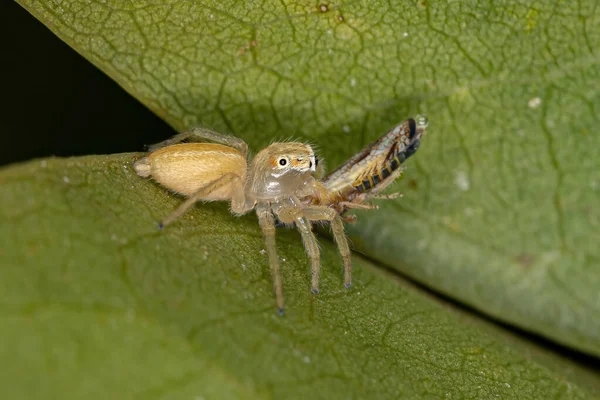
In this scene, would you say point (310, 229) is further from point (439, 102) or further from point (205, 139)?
point (439, 102)

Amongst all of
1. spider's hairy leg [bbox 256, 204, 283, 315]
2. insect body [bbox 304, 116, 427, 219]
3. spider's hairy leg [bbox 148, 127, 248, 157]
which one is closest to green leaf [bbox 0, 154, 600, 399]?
spider's hairy leg [bbox 256, 204, 283, 315]

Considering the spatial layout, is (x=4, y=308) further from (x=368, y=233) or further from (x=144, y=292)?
(x=368, y=233)

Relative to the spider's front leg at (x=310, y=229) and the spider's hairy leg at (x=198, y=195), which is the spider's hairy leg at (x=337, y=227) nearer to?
the spider's front leg at (x=310, y=229)

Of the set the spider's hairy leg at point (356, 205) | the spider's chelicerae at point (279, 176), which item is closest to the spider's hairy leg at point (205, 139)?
the spider's chelicerae at point (279, 176)

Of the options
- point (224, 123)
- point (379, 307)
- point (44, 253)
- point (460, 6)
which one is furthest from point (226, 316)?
point (460, 6)

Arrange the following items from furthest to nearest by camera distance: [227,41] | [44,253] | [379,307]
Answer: [227,41] < [379,307] < [44,253]

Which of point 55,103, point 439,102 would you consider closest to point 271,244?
point 439,102
